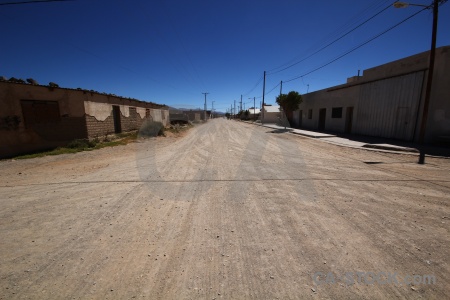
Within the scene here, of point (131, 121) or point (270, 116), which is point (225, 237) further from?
point (270, 116)

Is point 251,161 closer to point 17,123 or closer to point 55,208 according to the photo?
point 55,208

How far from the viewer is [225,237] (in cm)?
313

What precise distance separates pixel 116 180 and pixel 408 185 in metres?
7.66

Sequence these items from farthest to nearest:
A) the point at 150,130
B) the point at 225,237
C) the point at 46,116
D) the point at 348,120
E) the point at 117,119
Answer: the point at 348,120
the point at 150,130
the point at 117,119
the point at 46,116
the point at 225,237

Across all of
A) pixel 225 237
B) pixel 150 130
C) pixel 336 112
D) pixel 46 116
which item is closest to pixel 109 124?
pixel 150 130

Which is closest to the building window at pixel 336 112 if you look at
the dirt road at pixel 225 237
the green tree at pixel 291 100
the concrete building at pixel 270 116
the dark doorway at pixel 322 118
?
the dark doorway at pixel 322 118

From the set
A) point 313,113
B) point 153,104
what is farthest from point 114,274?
point 313,113

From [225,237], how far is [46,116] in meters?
12.4

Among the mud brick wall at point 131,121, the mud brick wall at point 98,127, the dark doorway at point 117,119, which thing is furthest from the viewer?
the mud brick wall at point 131,121

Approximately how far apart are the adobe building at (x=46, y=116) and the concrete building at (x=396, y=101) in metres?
19.9

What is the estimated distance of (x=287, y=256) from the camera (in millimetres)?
2701

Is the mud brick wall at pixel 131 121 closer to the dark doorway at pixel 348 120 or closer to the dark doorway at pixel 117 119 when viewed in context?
the dark doorway at pixel 117 119

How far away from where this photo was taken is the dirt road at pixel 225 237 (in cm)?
225

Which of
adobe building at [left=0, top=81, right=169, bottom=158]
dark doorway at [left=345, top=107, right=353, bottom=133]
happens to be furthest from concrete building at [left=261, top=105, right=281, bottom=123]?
adobe building at [left=0, top=81, right=169, bottom=158]
